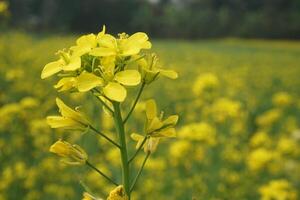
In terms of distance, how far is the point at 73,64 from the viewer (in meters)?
1.20

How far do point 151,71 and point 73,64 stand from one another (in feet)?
0.69

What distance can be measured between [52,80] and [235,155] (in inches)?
152

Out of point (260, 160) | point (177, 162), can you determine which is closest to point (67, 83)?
point (177, 162)

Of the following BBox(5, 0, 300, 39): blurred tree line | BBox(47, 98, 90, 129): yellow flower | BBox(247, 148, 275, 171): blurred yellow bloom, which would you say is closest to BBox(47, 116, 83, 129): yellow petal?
BBox(47, 98, 90, 129): yellow flower

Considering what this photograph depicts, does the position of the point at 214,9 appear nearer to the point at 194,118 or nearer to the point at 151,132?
the point at 194,118

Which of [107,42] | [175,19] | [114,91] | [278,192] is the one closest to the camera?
[114,91]

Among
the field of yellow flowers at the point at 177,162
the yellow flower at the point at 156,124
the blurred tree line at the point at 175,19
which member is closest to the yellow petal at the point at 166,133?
the yellow flower at the point at 156,124

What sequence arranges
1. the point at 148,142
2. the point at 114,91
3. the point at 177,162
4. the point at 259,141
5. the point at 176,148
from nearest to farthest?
the point at 114,91 → the point at 148,142 → the point at 176,148 → the point at 177,162 → the point at 259,141

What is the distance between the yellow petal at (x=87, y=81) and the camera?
115 centimetres

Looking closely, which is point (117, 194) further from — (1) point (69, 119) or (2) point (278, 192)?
(2) point (278, 192)

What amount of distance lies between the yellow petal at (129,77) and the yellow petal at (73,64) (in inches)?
3.7

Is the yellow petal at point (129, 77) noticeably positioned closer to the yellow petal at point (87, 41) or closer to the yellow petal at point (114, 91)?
the yellow petal at point (114, 91)

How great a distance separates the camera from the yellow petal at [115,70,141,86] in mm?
1149

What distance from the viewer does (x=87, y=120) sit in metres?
1.32
